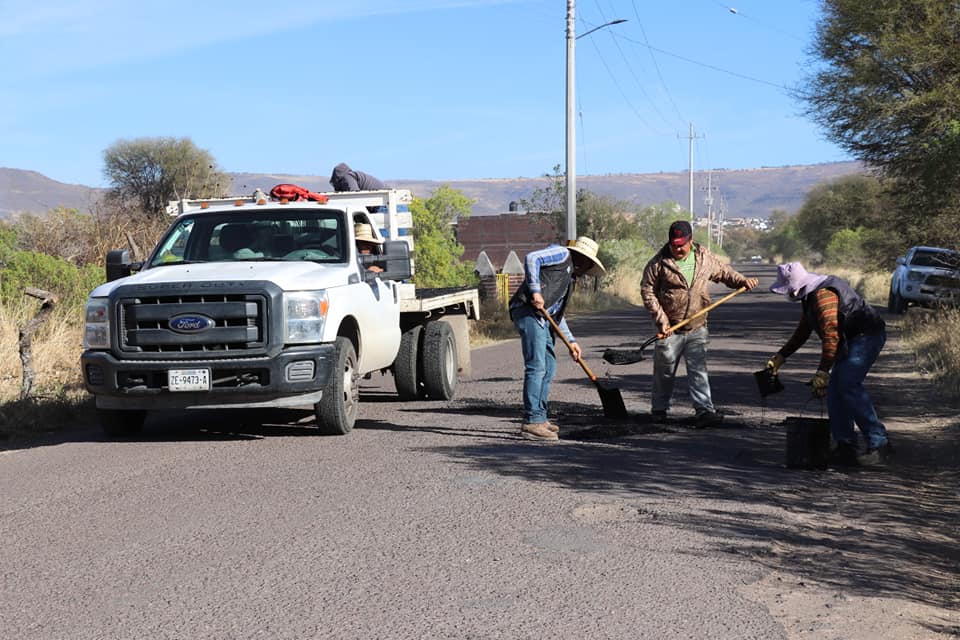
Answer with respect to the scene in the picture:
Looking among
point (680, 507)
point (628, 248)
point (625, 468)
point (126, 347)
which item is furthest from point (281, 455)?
point (628, 248)

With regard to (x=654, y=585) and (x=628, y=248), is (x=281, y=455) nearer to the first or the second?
(x=654, y=585)

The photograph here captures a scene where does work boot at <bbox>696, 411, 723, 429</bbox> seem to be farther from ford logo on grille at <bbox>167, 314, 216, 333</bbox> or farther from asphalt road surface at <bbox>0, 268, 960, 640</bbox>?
ford logo on grille at <bbox>167, 314, 216, 333</bbox>

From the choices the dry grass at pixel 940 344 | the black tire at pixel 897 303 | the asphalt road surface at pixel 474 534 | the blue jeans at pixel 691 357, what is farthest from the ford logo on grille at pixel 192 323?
the black tire at pixel 897 303

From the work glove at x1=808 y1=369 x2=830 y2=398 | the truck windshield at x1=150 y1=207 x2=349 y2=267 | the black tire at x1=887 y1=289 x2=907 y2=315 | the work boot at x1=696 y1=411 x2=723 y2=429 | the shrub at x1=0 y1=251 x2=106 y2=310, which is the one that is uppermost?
the truck windshield at x1=150 y1=207 x2=349 y2=267

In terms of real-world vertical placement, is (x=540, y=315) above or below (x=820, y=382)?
above

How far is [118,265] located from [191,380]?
1789 mm

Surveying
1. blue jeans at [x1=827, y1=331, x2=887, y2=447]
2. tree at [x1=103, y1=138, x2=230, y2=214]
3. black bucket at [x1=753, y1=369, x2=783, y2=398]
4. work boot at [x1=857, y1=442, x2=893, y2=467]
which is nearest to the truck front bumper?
black bucket at [x1=753, y1=369, x2=783, y2=398]

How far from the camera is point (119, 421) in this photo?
10516 mm

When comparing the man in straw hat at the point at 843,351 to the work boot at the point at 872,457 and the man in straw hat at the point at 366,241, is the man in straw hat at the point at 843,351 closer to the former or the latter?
the work boot at the point at 872,457

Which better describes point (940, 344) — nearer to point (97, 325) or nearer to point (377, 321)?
point (377, 321)

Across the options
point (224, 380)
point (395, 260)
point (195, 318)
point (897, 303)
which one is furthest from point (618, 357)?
point (897, 303)

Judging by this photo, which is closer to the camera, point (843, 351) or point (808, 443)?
point (808, 443)

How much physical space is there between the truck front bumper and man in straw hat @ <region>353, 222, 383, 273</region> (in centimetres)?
225

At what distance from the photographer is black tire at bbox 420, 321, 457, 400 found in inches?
511
